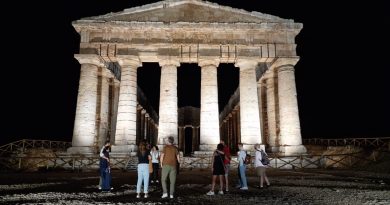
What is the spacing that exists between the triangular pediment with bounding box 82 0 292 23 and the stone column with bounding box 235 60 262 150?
356cm

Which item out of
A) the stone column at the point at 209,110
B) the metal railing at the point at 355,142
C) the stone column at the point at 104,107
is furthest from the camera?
the stone column at the point at 104,107

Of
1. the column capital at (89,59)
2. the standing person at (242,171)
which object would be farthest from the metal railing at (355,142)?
the column capital at (89,59)

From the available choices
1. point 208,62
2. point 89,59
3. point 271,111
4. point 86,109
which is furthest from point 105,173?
point 271,111

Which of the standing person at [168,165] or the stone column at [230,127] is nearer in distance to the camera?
the standing person at [168,165]

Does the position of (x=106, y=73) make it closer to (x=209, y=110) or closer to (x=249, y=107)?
(x=209, y=110)

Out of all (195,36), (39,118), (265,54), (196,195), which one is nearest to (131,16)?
(195,36)

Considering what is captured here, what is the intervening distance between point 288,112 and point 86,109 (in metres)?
15.2

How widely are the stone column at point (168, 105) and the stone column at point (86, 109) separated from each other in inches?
201

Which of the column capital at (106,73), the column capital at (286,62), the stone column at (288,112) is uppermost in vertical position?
the column capital at (286,62)

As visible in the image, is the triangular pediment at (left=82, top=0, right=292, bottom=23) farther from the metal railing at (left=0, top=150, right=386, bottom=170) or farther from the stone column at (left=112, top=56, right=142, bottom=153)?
the metal railing at (left=0, top=150, right=386, bottom=170)

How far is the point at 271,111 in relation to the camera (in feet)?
92.6

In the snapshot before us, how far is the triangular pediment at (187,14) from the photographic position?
2536 centimetres

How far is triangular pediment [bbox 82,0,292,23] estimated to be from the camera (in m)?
25.4

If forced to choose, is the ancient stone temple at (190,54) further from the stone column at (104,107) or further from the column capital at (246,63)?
the stone column at (104,107)
